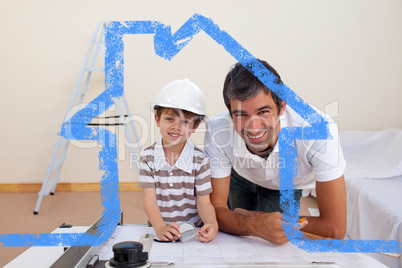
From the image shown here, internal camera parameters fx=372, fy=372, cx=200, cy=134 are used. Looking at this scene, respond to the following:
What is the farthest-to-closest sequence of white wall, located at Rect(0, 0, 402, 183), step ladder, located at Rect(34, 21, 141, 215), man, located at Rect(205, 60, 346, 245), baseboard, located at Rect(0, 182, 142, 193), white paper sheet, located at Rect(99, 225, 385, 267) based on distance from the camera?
baseboard, located at Rect(0, 182, 142, 193) < white wall, located at Rect(0, 0, 402, 183) < step ladder, located at Rect(34, 21, 141, 215) < man, located at Rect(205, 60, 346, 245) < white paper sheet, located at Rect(99, 225, 385, 267)

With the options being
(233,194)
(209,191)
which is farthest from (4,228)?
(209,191)

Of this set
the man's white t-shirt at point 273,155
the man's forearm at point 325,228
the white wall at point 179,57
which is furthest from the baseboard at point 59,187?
the man's forearm at point 325,228

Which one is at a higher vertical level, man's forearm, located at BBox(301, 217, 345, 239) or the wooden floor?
man's forearm, located at BBox(301, 217, 345, 239)

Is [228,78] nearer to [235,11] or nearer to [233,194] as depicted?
[233,194]

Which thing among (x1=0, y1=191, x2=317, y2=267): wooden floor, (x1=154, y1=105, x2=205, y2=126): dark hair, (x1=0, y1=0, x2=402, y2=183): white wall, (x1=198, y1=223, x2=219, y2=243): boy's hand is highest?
(x1=0, y1=0, x2=402, y2=183): white wall

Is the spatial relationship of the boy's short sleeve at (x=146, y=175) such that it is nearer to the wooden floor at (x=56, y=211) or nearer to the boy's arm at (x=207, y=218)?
the boy's arm at (x=207, y=218)

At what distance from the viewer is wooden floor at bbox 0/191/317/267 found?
7.79ft

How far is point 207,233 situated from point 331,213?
40cm

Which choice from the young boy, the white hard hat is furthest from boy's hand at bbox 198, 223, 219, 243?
the white hard hat

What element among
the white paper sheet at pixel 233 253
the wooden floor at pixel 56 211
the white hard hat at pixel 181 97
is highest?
the white hard hat at pixel 181 97

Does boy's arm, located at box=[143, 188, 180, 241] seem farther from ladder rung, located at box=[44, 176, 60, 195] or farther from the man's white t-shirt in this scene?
ladder rung, located at box=[44, 176, 60, 195]

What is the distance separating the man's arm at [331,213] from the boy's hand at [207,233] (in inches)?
12.3

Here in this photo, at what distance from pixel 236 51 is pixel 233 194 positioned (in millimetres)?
795

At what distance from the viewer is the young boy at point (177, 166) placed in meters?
1.08
